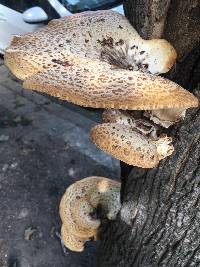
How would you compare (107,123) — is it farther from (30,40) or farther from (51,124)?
(51,124)

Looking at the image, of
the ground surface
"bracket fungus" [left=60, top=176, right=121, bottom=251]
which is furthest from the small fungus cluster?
the ground surface

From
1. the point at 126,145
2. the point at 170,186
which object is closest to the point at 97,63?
the point at 126,145

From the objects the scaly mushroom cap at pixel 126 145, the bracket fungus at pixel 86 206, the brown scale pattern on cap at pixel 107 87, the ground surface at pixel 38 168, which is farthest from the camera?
the ground surface at pixel 38 168

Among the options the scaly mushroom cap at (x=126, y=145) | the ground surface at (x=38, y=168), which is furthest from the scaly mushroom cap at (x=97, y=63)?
the ground surface at (x=38, y=168)

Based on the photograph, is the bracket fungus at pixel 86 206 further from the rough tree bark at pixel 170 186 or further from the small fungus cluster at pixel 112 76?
the small fungus cluster at pixel 112 76

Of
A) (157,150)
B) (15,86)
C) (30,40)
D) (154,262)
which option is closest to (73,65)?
(30,40)

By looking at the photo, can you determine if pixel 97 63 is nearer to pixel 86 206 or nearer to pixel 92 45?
pixel 92 45

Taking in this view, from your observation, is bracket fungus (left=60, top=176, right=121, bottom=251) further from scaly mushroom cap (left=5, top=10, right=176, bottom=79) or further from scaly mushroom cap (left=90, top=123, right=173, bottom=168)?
scaly mushroom cap (left=5, top=10, right=176, bottom=79)
